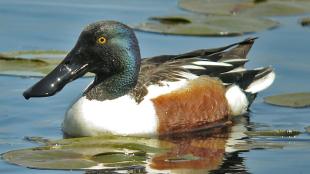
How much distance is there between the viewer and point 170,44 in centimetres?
1316

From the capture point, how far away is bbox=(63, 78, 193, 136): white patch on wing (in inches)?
398

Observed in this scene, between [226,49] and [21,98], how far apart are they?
6.56ft

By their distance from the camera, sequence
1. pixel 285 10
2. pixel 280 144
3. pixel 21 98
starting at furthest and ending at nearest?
pixel 285 10 < pixel 21 98 < pixel 280 144

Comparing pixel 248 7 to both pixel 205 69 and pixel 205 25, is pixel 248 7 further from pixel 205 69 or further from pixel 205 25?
pixel 205 69

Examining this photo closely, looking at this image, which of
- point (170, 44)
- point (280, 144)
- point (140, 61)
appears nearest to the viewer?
point (280, 144)

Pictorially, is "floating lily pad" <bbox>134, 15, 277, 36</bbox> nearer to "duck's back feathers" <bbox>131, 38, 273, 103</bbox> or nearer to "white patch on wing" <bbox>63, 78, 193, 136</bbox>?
"duck's back feathers" <bbox>131, 38, 273, 103</bbox>

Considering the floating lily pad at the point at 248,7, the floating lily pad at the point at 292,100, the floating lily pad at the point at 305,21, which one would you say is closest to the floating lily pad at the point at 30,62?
the floating lily pad at the point at 292,100

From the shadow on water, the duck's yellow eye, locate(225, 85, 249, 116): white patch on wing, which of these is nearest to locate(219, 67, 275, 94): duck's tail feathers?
locate(225, 85, 249, 116): white patch on wing

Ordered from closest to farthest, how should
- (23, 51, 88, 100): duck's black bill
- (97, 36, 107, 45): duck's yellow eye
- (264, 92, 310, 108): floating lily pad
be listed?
1. (23, 51, 88, 100): duck's black bill
2. (97, 36, 107, 45): duck's yellow eye
3. (264, 92, 310, 108): floating lily pad

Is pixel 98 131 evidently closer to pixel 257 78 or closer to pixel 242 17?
pixel 257 78

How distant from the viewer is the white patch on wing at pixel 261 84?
11.6m

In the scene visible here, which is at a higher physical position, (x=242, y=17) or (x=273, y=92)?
(x=242, y=17)

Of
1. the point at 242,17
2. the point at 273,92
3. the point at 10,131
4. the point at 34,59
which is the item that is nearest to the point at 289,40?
the point at 242,17

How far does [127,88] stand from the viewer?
34.0 ft
